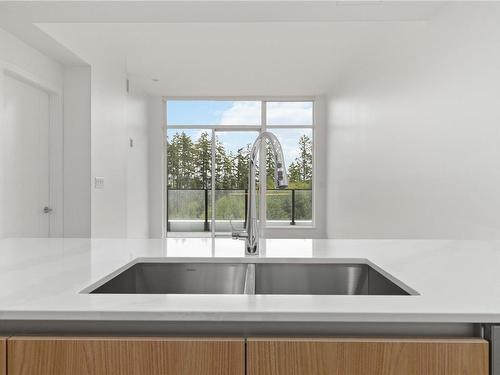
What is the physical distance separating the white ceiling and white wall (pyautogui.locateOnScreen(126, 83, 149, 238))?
0.34 meters

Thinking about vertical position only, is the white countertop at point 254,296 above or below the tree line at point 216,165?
below

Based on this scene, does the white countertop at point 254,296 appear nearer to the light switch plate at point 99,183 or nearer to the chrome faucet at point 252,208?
the chrome faucet at point 252,208

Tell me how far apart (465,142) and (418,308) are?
7.64 ft

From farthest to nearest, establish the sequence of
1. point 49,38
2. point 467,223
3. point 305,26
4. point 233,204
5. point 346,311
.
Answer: point 233,204, point 305,26, point 49,38, point 467,223, point 346,311

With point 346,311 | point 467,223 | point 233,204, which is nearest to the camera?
point 346,311

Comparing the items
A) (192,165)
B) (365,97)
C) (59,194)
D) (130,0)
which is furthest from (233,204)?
(130,0)

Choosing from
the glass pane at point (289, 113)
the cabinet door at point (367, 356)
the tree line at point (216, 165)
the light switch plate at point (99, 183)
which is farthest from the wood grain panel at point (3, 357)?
the glass pane at point (289, 113)

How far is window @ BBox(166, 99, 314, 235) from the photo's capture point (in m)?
7.57

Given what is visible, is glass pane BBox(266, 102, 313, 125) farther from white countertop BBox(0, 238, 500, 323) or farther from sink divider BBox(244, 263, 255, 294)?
sink divider BBox(244, 263, 255, 294)

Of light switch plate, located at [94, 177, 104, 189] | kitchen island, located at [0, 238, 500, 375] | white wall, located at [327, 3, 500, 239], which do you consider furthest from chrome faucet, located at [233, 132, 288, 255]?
light switch plate, located at [94, 177, 104, 189]

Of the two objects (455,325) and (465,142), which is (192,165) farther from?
(455,325)

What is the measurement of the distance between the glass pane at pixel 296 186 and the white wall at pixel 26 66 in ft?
14.3

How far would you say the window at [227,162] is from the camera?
7.57 meters

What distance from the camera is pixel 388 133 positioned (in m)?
4.23
